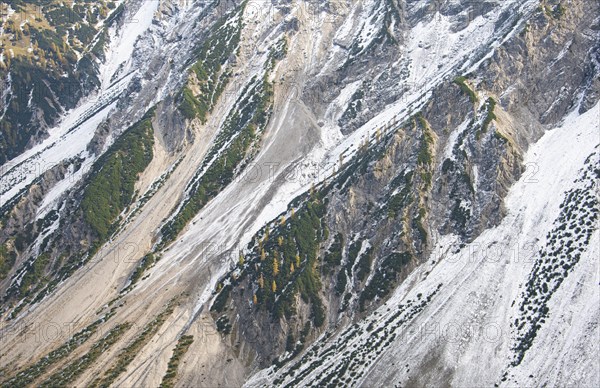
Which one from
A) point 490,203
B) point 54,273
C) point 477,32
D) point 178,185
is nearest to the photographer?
point 490,203

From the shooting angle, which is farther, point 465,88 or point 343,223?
point 465,88

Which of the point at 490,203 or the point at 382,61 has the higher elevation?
the point at 382,61

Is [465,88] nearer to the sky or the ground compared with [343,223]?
nearer to the sky

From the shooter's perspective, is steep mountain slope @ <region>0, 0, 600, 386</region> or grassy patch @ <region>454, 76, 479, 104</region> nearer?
steep mountain slope @ <region>0, 0, 600, 386</region>

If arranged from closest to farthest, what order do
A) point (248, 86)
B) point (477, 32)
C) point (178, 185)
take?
point (178, 185)
point (477, 32)
point (248, 86)

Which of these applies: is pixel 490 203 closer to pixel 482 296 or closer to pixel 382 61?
pixel 482 296

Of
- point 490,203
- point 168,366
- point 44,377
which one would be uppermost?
point 44,377

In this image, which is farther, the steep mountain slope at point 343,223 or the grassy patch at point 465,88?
the grassy patch at point 465,88

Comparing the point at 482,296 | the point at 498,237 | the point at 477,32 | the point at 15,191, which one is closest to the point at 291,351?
the point at 482,296
